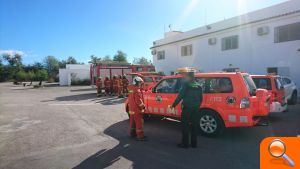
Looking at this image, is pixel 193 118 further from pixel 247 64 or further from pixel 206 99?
pixel 247 64

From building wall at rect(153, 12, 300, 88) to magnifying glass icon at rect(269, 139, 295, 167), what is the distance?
1631cm

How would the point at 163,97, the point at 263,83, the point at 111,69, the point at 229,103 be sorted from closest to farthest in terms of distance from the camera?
the point at 229,103 → the point at 163,97 → the point at 263,83 → the point at 111,69

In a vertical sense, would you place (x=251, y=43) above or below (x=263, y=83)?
above

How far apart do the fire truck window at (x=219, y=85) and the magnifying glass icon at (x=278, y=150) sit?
4.91 meters

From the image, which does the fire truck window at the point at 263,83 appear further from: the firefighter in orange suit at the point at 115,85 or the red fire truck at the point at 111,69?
the red fire truck at the point at 111,69

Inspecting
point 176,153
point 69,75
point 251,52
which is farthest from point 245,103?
point 69,75

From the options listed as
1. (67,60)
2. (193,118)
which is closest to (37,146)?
(193,118)

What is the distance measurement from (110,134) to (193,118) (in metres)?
2.64

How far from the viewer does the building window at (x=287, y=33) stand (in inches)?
620

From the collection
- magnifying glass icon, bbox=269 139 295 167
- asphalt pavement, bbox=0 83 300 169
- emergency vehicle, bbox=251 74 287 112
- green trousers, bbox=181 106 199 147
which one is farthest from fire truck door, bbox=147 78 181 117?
magnifying glass icon, bbox=269 139 295 167

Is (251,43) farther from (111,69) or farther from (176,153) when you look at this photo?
(176,153)

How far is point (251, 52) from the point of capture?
18.4 metres

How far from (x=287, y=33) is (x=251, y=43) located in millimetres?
2591

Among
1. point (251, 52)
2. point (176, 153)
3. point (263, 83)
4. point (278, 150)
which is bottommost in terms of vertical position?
point (176, 153)
